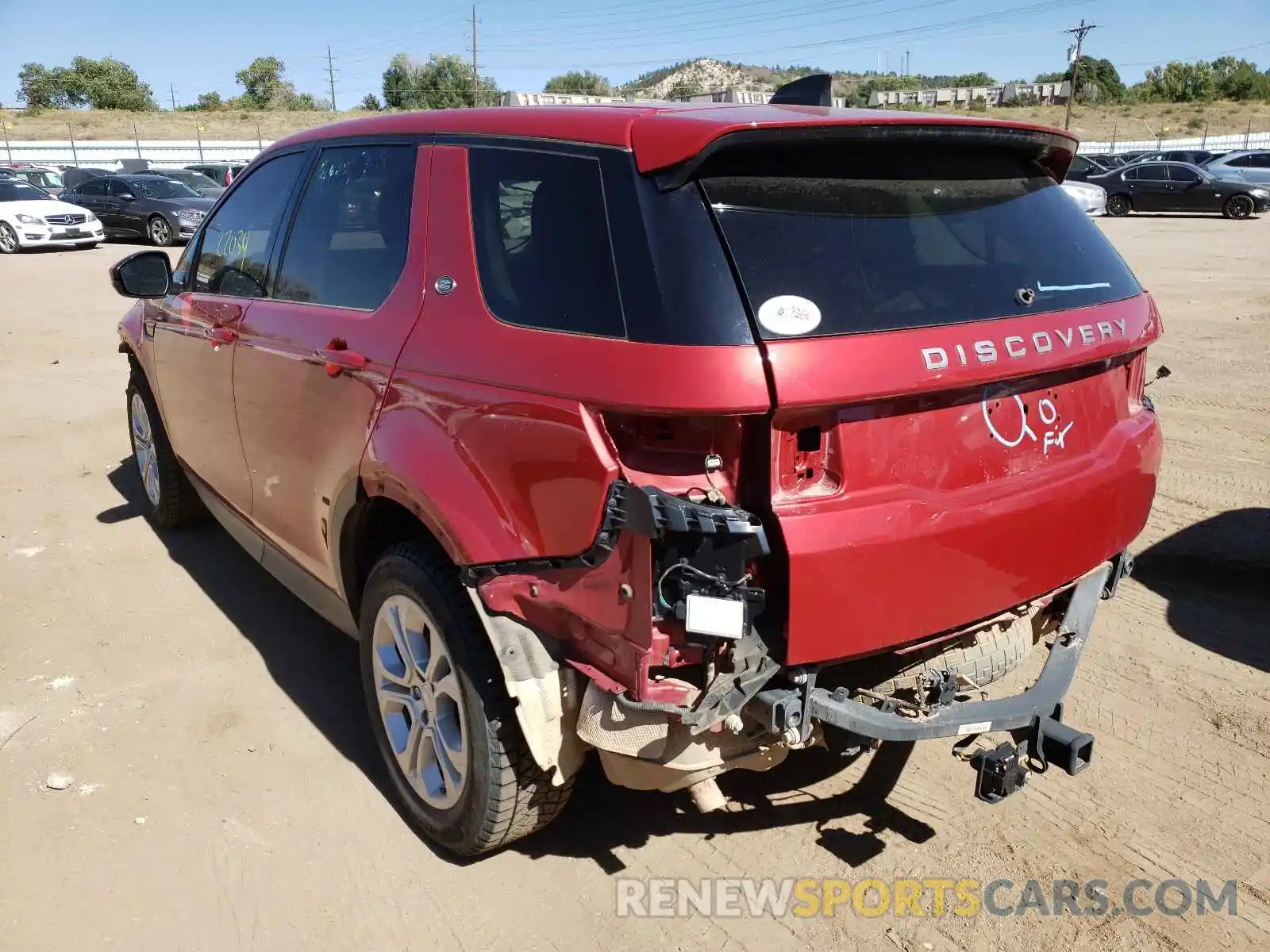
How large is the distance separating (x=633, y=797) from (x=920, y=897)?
918 millimetres

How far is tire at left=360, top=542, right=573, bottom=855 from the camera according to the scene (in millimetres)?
2533

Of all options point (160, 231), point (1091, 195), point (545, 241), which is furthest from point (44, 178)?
point (545, 241)

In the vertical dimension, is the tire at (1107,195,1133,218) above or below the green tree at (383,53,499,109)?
below

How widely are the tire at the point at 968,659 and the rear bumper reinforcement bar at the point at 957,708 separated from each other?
9cm

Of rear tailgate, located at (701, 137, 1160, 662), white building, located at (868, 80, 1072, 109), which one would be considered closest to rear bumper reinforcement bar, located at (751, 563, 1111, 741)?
rear tailgate, located at (701, 137, 1160, 662)

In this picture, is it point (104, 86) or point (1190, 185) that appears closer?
point (1190, 185)

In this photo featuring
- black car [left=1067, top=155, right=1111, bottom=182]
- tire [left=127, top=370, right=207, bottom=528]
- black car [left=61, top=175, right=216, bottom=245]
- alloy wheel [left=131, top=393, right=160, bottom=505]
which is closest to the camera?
tire [left=127, top=370, right=207, bottom=528]

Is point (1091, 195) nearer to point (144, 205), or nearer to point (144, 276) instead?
point (144, 205)

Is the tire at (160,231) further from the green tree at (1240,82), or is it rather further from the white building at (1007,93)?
Answer: the green tree at (1240,82)

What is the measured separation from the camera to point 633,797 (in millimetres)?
3088

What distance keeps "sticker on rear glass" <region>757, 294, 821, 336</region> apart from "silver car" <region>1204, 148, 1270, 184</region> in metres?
29.3

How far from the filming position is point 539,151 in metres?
2.47

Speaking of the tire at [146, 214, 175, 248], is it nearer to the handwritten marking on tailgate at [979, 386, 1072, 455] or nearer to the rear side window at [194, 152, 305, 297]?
the rear side window at [194, 152, 305, 297]

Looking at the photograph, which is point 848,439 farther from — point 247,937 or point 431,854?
point 247,937
